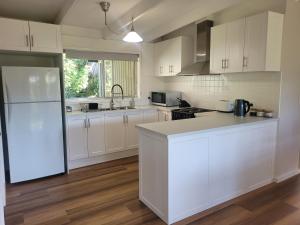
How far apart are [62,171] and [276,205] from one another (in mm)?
2932

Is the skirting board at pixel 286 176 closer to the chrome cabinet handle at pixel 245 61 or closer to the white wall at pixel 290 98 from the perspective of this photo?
the white wall at pixel 290 98

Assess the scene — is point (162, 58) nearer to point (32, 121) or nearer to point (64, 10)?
point (64, 10)

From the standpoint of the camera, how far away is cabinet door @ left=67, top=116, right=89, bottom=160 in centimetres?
366

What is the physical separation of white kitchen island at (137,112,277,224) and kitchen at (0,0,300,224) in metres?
0.01

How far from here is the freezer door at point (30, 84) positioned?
3.04 m

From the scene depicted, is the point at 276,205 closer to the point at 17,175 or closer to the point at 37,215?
the point at 37,215

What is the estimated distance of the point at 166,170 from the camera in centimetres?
221

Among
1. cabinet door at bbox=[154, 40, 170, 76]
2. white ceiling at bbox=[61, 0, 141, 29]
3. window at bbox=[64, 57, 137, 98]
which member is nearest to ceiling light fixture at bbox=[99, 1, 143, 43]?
white ceiling at bbox=[61, 0, 141, 29]

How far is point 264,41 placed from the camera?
282cm

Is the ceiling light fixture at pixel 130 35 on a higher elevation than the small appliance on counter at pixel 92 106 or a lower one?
higher

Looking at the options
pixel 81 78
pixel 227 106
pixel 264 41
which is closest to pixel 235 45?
pixel 264 41

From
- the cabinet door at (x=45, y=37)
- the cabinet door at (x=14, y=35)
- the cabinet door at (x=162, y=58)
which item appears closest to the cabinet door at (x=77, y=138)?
the cabinet door at (x=45, y=37)

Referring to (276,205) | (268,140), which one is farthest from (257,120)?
(276,205)

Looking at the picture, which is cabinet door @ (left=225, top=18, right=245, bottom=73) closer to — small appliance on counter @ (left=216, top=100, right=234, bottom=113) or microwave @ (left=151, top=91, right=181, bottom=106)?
small appliance on counter @ (left=216, top=100, right=234, bottom=113)
